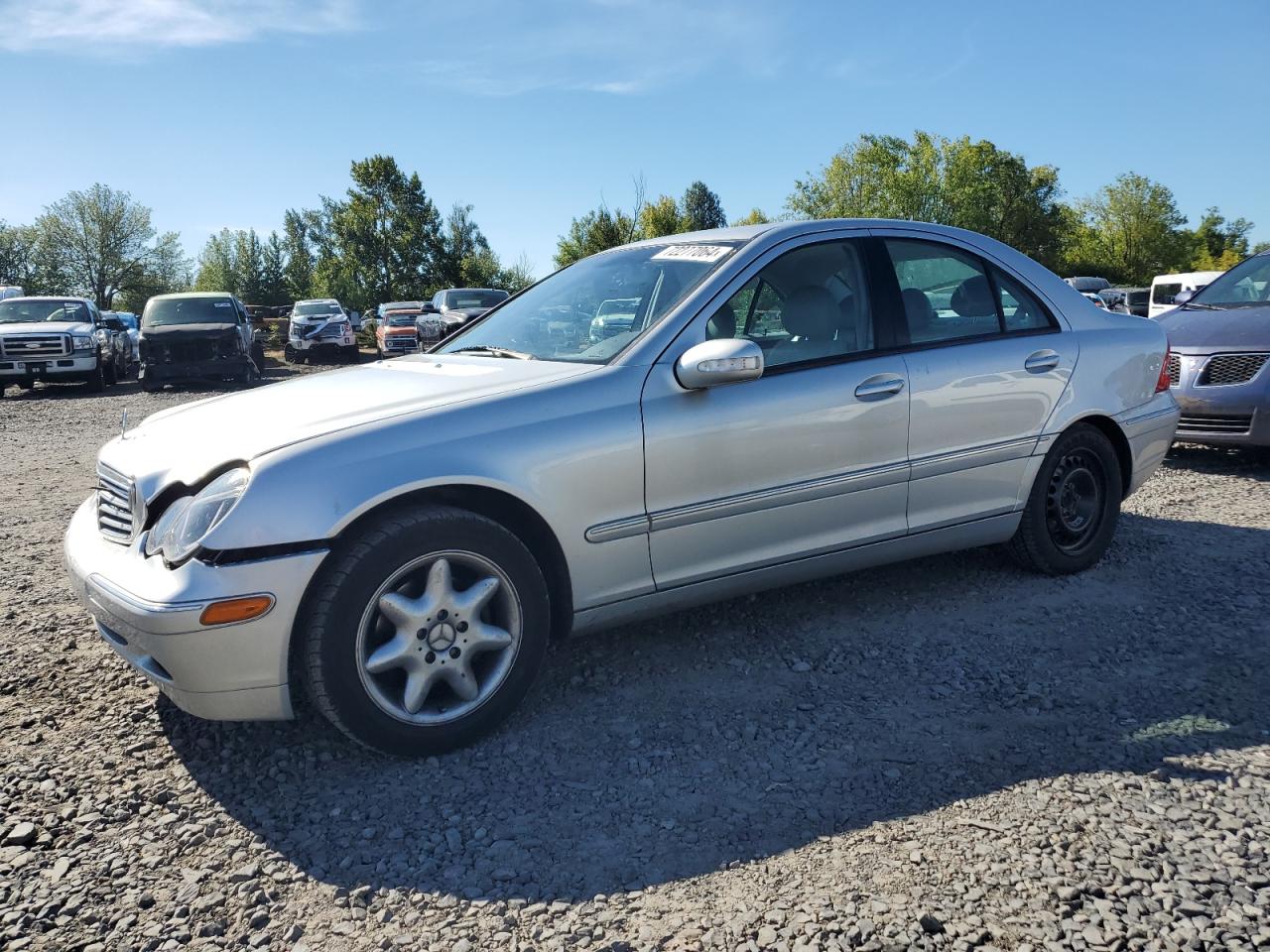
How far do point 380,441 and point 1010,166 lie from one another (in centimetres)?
7435

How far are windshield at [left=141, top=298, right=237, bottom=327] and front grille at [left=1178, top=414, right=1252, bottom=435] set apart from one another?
1551cm

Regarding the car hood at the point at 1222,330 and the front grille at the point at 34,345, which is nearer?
the car hood at the point at 1222,330

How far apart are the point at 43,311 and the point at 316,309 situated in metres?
9.46

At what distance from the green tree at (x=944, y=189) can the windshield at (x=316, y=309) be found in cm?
4678

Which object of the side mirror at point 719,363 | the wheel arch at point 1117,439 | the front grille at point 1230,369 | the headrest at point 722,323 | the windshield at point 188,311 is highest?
the windshield at point 188,311

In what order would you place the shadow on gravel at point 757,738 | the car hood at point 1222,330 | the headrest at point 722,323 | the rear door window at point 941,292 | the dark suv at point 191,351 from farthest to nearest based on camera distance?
the dark suv at point 191,351, the car hood at point 1222,330, the rear door window at point 941,292, the headrest at point 722,323, the shadow on gravel at point 757,738

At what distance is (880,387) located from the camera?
3670 millimetres

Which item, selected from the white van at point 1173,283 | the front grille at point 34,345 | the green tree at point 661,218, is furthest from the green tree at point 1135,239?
the front grille at point 34,345

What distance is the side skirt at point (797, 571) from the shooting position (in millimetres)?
3248

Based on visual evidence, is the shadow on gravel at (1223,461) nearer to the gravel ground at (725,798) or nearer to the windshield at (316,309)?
the gravel ground at (725,798)

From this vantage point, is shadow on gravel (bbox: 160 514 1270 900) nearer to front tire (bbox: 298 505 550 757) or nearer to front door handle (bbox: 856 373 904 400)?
front tire (bbox: 298 505 550 757)

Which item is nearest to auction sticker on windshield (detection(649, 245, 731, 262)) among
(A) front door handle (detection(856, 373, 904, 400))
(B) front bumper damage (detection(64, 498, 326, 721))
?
(A) front door handle (detection(856, 373, 904, 400))

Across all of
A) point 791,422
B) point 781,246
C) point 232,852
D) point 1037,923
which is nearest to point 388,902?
point 232,852

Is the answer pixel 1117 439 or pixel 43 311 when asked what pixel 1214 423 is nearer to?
pixel 1117 439
